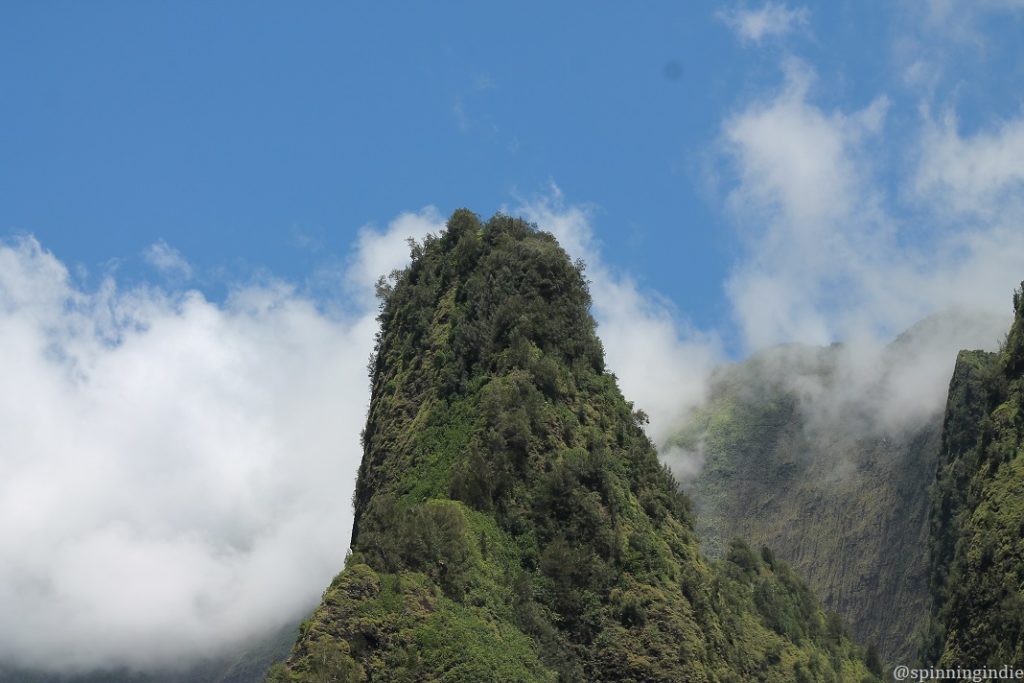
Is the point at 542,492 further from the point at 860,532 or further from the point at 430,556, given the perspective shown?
the point at 860,532

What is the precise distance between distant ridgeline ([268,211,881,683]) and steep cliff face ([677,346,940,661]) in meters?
77.5

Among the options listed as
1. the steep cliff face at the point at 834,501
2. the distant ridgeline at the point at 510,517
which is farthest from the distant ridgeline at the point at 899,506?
the distant ridgeline at the point at 510,517

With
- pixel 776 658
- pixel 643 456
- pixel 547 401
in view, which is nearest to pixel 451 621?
pixel 547 401

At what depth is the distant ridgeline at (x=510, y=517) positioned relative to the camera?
144 ft

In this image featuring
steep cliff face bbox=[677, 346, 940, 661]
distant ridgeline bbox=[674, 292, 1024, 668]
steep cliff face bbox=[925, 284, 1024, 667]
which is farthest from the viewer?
steep cliff face bbox=[677, 346, 940, 661]

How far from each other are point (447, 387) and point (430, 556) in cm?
1712

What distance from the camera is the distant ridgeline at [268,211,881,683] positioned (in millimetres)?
43875

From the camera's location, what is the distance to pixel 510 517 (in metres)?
55.1

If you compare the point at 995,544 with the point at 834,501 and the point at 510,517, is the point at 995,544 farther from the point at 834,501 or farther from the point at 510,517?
the point at 834,501

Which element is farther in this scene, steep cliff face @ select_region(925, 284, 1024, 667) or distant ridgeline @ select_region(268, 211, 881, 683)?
Answer: steep cliff face @ select_region(925, 284, 1024, 667)

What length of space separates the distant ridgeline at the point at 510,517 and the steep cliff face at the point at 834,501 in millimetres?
77503

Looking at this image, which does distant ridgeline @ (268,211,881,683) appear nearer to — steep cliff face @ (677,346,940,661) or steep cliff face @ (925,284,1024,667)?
steep cliff face @ (925,284,1024,667)

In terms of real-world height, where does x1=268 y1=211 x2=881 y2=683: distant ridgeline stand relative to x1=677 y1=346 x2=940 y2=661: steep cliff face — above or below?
below

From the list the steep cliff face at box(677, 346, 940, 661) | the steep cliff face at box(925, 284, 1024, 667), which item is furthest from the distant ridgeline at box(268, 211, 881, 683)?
the steep cliff face at box(677, 346, 940, 661)
